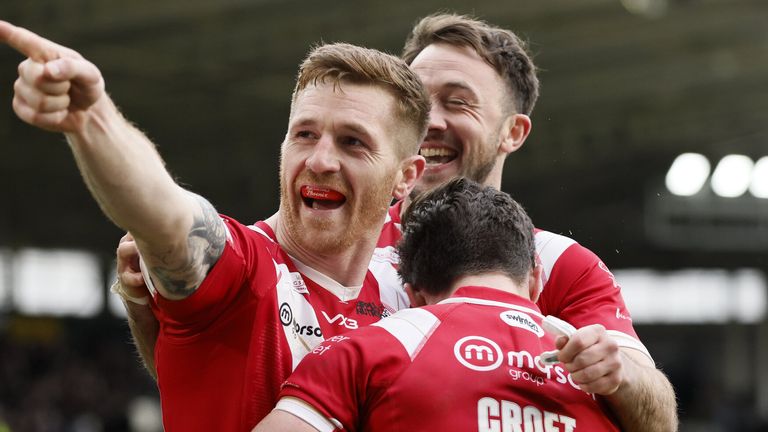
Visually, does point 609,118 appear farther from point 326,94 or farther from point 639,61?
point 326,94

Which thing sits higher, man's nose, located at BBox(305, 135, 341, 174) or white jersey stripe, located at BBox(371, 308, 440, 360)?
man's nose, located at BBox(305, 135, 341, 174)

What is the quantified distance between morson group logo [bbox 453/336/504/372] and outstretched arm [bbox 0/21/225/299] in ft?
2.19

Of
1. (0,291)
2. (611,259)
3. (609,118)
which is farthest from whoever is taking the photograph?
(611,259)

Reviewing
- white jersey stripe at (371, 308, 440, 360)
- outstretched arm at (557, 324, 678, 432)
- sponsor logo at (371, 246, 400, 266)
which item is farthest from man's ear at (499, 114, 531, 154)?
white jersey stripe at (371, 308, 440, 360)

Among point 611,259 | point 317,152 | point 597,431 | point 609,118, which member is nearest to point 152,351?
point 317,152

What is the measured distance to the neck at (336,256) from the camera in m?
3.61

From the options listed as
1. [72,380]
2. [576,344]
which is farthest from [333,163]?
[72,380]

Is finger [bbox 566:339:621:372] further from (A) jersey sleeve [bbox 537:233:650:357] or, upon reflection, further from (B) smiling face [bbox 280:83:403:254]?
(B) smiling face [bbox 280:83:403:254]

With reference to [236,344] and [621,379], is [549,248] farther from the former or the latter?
[236,344]

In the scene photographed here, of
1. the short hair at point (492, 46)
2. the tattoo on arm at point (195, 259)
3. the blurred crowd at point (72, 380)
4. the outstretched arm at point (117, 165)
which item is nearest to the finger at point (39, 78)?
the outstretched arm at point (117, 165)

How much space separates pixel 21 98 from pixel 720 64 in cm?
1983

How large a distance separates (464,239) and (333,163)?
46 centimetres

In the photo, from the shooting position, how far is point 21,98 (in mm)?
2457

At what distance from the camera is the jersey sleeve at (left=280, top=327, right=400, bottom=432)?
2982 mm
